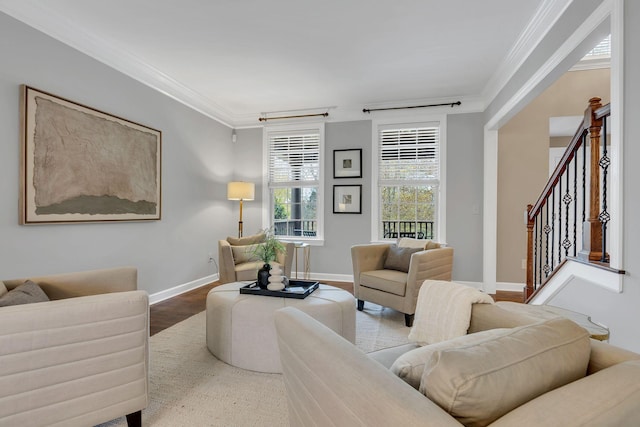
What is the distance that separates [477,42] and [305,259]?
11.2ft

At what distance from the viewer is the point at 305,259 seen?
4.82 meters

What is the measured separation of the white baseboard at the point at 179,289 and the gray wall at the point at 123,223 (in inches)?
2.4

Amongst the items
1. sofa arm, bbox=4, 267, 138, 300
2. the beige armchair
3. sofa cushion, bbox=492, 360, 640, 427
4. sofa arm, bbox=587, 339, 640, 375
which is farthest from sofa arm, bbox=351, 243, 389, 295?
sofa cushion, bbox=492, 360, 640, 427

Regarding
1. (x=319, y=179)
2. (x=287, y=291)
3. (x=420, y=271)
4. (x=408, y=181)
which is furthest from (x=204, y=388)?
(x=408, y=181)

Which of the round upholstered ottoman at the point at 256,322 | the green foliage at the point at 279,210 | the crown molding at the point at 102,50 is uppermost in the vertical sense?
the crown molding at the point at 102,50

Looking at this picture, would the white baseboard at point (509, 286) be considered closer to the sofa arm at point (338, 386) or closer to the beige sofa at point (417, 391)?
the beige sofa at point (417, 391)

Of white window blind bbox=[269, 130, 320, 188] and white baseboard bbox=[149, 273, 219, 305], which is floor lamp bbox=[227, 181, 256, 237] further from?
white baseboard bbox=[149, 273, 219, 305]

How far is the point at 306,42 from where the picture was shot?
3018mm

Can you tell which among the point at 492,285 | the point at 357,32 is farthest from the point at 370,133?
the point at 492,285

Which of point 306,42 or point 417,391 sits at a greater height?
point 306,42

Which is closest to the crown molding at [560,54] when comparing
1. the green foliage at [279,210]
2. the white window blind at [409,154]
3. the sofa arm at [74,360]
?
the white window blind at [409,154]

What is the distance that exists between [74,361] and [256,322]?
3.27 ft

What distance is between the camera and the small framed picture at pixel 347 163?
4.82 metres

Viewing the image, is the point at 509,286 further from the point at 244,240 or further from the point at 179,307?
the point at 179,307
